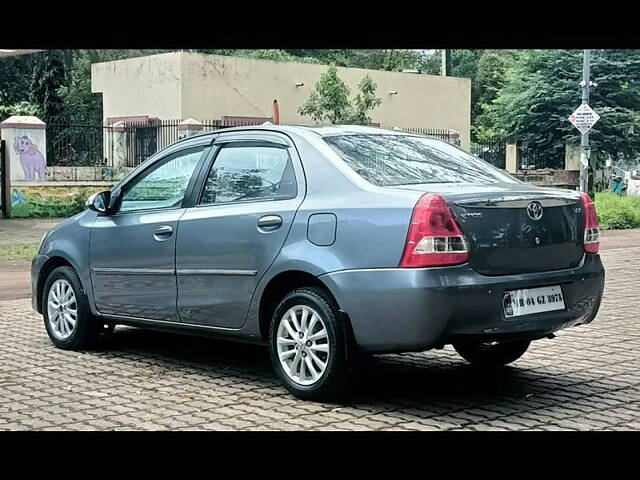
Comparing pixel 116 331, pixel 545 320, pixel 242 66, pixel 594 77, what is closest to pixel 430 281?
pixel 545 320

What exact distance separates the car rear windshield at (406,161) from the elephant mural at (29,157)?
1695 centimetres

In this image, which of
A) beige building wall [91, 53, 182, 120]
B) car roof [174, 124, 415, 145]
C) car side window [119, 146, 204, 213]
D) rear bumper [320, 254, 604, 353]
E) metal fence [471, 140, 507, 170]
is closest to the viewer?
rear bumper [320, 254, 604, 353]

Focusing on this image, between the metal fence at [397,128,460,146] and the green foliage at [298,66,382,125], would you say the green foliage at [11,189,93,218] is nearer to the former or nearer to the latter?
the green foliage at [298,66,382,125]

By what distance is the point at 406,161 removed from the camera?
20.2 ft

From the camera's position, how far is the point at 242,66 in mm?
27703

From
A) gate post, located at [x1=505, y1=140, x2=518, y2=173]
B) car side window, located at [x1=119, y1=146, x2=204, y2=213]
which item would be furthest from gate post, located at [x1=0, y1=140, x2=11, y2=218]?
gate post, located at [x1=505, y1=140, x2=518, y2=173]

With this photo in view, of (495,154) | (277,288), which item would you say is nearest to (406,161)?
(277,288)

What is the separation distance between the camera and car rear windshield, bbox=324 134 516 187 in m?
5.91

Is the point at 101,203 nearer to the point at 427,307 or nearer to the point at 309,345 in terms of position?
the point at 309,345

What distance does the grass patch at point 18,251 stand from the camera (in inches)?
602

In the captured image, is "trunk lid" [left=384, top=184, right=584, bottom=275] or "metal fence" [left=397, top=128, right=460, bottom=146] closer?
"trunk lid" [left=384, top=184, right=584, bottom=275]

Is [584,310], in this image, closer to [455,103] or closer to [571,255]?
[571,255]

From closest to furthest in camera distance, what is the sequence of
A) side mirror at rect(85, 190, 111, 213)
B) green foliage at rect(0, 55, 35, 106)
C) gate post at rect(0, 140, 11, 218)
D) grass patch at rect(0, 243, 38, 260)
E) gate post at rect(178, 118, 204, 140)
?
side mirror at rect(85, 190, 111, 213) → grass patch at rect(0, 243, 38, 260) → gate post at rect(0, 140, 11, 218) → gate post at rect(178, 118, 204, 140) → green foliage at rect(0, 55, 35, 106)

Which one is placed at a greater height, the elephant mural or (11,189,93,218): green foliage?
the elephant mural
